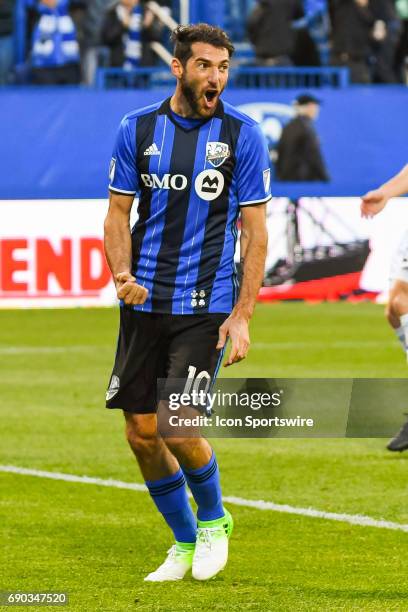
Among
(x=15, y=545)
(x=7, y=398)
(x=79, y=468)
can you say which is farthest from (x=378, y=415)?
(x=7, y=398)

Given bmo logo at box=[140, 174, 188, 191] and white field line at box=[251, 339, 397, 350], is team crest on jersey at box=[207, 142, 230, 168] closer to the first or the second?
bmo logo at box=[140, 174, 188, 191]

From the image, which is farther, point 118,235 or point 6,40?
point 6,40

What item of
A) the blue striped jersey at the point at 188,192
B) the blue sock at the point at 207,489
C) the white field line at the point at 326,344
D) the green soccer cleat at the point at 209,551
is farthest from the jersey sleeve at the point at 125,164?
the white field line at the point at 326,344

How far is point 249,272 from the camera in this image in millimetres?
6070

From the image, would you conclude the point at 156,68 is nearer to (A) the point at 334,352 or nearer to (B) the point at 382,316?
(B) the point at 382,316

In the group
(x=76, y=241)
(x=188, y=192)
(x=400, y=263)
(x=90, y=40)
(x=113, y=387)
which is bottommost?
(x=76, y=241)

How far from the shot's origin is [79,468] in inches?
366

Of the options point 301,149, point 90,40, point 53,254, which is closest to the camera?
point 53,254

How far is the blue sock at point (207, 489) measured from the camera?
6.22 m

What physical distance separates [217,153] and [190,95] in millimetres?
244

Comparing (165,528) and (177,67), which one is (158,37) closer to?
(165,528)

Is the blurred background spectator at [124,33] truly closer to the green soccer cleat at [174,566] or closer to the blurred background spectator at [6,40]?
the blurred background spectator at [6,40]

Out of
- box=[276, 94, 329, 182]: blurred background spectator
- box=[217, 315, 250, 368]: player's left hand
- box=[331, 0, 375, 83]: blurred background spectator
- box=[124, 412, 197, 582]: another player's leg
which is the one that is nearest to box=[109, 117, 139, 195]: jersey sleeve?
box=[217, 315, 250, 368]: player's left hand

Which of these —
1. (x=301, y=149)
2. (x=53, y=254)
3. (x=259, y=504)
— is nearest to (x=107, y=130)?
(x=301, y=149)
